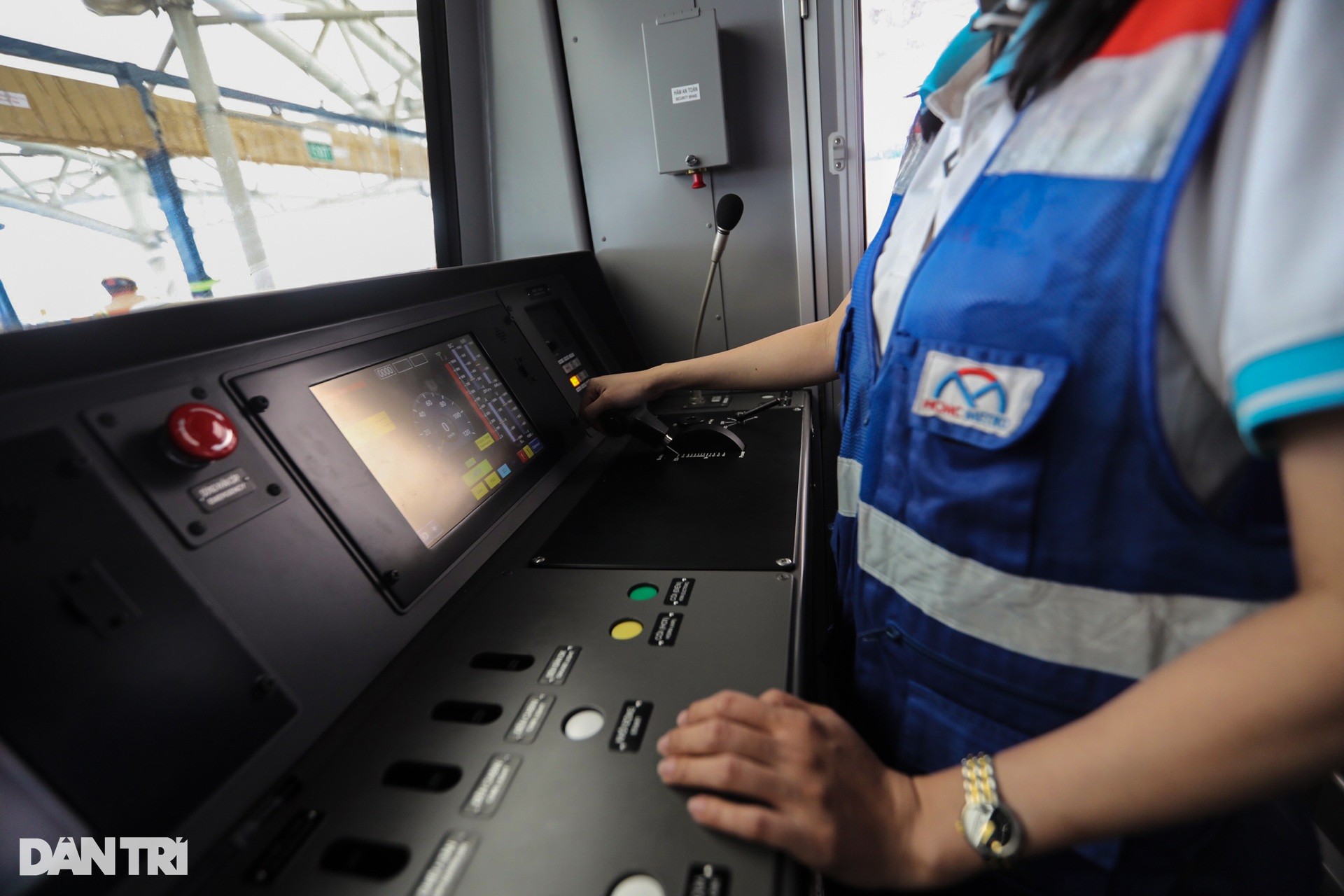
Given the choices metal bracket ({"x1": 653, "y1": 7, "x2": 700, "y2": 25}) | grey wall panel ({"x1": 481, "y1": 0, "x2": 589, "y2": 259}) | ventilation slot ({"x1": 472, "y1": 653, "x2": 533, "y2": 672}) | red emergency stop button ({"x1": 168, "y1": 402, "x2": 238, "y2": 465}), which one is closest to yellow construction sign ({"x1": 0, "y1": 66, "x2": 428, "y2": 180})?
grey wall panel ({"x1": 481, "y1": 0, "x2": 589, "y2": 259})

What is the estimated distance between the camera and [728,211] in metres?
1.74

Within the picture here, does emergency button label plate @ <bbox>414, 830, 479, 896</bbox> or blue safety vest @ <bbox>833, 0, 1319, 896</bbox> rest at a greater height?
blue safety vest @ <bbox>833, 0, 1319, 896</bbox>

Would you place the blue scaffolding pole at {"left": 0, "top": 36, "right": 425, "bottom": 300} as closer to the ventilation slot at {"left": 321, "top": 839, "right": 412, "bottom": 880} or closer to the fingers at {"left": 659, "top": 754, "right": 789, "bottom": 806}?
the ventilation slot at {"left": 321, "top": 839, "right": 412, "bottom": 880}

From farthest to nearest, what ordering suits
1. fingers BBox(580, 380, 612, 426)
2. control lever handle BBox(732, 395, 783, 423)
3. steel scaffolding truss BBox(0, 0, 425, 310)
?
control lever handle BBox(732, 395, 783, 423) → fingers BBox(580, 380, 612, 426) → steel scaffolding truss BBox(0, 0, 425, 310)

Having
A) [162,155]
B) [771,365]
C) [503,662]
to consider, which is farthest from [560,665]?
[162,155]

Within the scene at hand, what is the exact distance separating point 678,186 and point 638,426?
1.04 metres

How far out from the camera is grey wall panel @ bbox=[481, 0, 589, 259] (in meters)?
2.02

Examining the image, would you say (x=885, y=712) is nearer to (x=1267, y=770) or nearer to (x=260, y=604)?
(x=1267, y=770)

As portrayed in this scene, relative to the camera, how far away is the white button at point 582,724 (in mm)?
651

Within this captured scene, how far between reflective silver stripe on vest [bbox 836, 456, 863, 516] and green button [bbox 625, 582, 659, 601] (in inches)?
11.5

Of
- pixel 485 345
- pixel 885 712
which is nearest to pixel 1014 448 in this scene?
pixel 885 712

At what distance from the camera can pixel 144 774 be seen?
1.91 ft

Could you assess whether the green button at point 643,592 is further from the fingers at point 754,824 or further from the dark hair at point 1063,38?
the dark hair at point 1063,38

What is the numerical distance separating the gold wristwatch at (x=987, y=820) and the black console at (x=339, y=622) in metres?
0.15
